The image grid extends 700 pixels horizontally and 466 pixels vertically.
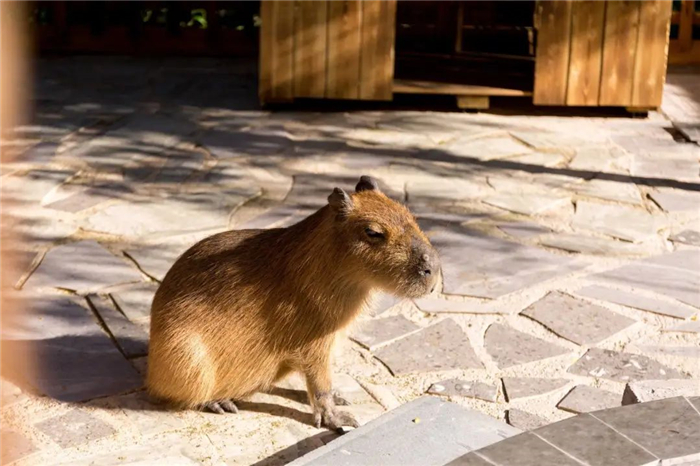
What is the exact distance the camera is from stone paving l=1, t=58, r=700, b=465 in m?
4.12

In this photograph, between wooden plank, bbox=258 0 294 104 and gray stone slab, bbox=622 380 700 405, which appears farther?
wooden plank, bbox=258 0 294 104

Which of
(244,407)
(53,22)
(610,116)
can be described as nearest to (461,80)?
(610,116)

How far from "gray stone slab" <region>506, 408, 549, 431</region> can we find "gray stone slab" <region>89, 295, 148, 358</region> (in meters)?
1.70

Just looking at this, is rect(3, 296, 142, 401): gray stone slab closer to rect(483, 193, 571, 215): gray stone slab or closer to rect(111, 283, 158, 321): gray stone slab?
rect(111, 283, 158, 321): gray stone slab

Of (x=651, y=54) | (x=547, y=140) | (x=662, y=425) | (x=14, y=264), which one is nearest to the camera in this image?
(x=662, y=425)

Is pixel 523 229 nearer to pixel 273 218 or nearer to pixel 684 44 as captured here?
pixel 273 218

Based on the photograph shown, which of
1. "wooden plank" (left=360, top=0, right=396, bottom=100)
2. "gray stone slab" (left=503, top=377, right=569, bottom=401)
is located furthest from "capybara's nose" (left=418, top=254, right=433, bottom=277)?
"wooden plank" (left=360, top=0, right=396, bottom=100)

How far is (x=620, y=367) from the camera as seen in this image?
455 centimetres

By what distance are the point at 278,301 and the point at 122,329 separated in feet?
3.95

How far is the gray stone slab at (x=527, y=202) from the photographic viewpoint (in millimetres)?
6590

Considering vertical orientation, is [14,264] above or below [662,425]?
below

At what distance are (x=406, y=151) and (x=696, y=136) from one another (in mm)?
2447

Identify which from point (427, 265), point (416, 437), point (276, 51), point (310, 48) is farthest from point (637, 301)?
point (276, 51)

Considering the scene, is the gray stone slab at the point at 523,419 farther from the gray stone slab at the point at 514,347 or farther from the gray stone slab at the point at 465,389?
the gray stone slab at the point at 514,347
